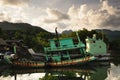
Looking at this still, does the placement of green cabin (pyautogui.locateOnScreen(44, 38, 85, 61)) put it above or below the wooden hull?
above

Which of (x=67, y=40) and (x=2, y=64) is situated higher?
(x=67, y=40)

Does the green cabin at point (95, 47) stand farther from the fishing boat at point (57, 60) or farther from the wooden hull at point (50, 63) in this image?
the wooden hull at point (50, 63)

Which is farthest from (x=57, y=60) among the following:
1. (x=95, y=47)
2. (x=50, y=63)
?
(x=95, y=47)

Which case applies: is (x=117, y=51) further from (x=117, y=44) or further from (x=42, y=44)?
(x=42, y=44)

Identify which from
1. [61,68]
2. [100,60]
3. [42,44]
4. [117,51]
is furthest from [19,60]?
[117,51]

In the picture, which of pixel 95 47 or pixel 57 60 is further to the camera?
pixel 95 47

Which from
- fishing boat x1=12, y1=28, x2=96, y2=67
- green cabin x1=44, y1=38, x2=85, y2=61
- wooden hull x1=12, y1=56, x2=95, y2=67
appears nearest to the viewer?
wooden hull x1=12, y1=56, x2=95, y2=67

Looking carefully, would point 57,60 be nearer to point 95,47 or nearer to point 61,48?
point 61,48

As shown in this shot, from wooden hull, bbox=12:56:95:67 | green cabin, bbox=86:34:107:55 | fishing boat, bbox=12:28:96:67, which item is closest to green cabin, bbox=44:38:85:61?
fishing boat, bbox=12:28:96:67

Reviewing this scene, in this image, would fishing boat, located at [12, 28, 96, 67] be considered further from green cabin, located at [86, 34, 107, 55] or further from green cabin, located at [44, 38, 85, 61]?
green cabin, located at [86, 34, 107, 55]

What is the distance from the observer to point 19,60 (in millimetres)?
57906

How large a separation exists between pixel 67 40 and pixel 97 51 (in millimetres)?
10164

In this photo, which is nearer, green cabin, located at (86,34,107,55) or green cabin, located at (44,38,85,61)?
green cabin, located at (44,38,85,61)

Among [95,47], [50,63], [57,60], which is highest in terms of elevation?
[95,47]
